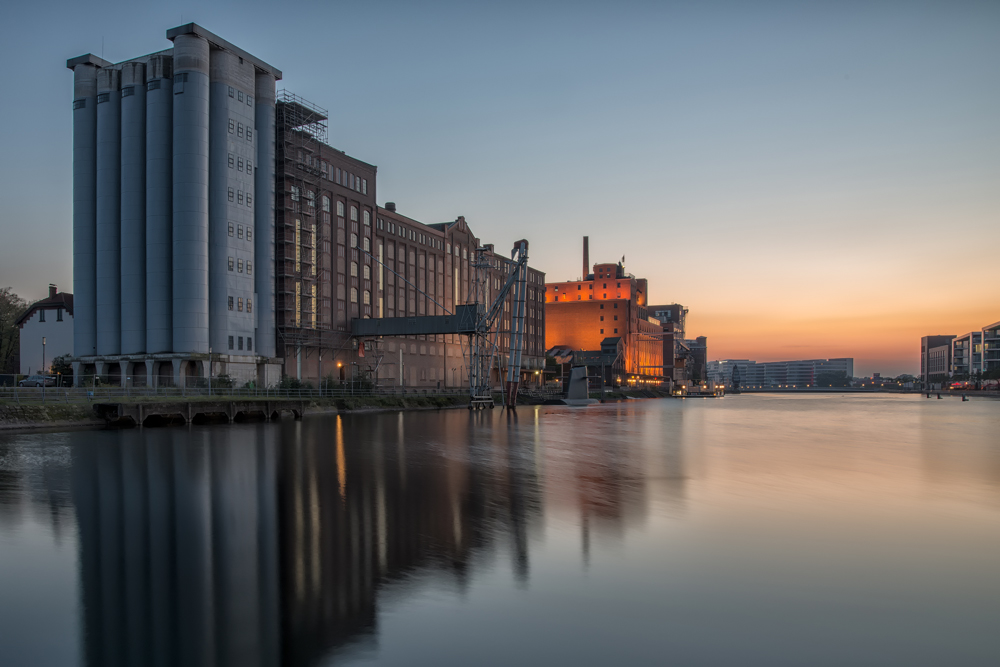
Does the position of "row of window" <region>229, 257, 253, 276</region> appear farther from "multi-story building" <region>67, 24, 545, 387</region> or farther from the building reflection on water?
the building reflection on water

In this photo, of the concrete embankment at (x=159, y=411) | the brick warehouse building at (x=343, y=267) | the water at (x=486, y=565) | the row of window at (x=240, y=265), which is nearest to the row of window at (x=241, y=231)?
the row of window at (x=240, y=265)

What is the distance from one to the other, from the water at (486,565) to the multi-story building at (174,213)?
39.4 metres

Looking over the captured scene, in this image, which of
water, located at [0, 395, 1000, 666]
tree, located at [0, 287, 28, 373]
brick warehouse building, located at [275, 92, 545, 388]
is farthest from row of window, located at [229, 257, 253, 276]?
water, located at [0, 395, 1000, 666]

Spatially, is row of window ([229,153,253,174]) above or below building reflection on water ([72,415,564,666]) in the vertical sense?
above

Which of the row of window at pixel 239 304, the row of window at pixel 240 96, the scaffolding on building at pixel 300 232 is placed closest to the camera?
the row of window at pixel 239 304

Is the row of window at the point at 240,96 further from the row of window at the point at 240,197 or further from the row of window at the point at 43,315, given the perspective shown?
the row of window at the point at 43,315

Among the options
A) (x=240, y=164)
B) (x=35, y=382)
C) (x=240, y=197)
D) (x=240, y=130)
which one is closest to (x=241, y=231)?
(x=240, y=197)

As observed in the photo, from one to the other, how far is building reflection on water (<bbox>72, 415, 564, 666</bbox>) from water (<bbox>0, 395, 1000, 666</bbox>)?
0.05 metres

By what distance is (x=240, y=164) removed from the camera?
2532 inches

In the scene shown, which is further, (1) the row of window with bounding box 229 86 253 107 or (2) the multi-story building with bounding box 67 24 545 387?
(1) the row of window with bounding box 229 86 253 107

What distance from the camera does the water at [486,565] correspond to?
24.5 feet

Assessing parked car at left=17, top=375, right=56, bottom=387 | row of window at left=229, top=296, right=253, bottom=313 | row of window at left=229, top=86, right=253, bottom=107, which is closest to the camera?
parked car at left=17, top=375, right=56, bottom=387

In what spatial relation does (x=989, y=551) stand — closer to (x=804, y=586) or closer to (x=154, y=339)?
(x=804, y=586)

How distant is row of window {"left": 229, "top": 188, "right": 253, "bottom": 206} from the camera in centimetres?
6344
